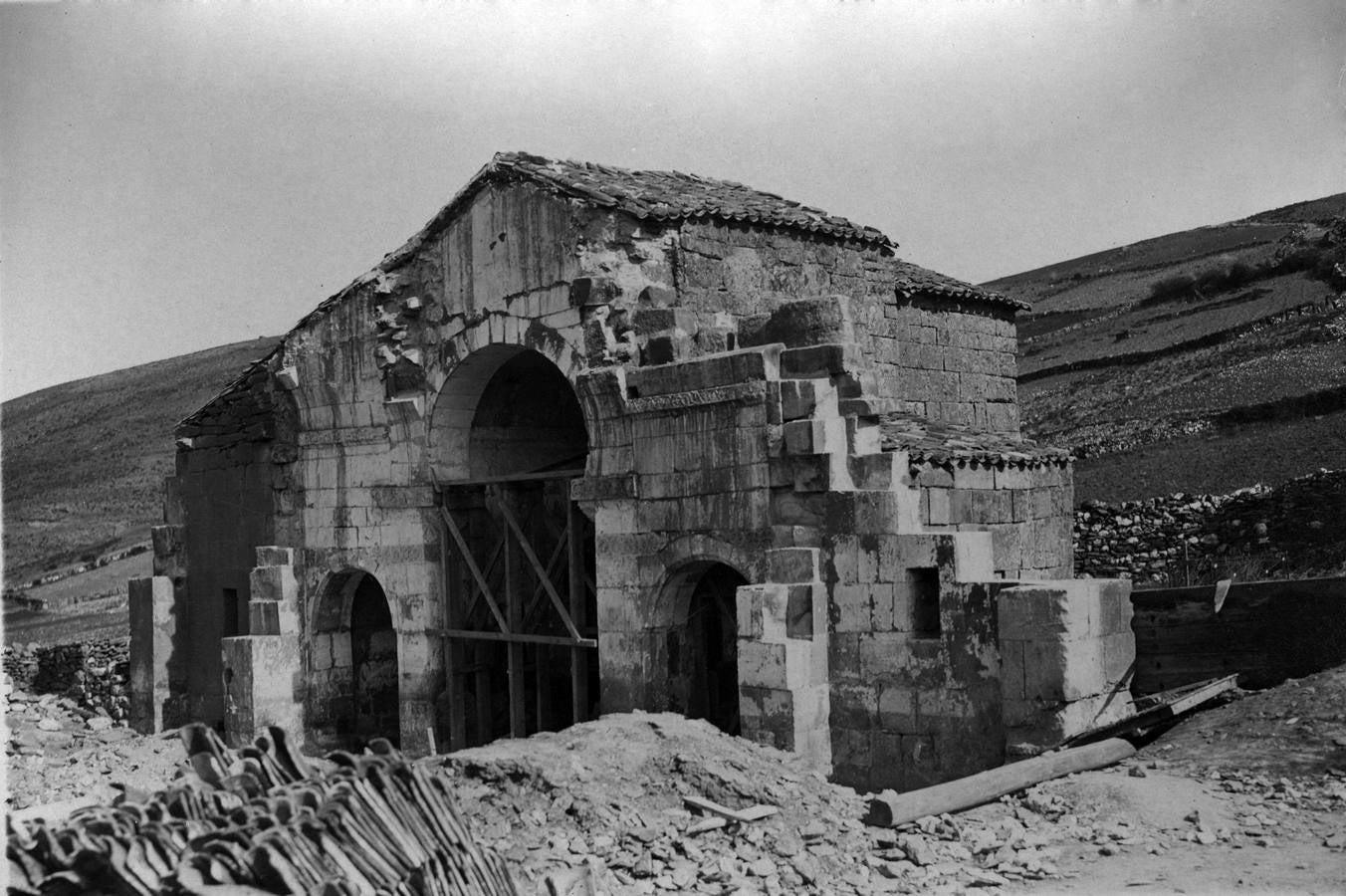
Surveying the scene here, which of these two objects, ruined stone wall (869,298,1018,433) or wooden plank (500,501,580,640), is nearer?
wooden plank (500,501,580,640)

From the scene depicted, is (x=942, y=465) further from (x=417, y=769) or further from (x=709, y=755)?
(x=417, y=769)

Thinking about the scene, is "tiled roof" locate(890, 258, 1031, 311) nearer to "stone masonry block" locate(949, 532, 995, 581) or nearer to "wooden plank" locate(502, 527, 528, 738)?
"wooden plank" locate(502, 527, 528, 738)

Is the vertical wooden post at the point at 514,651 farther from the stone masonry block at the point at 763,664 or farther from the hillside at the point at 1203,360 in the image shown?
the hillside at the point at 1203,360

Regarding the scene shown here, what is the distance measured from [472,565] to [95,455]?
39.9 m

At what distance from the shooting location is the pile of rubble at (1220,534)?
68.9 ft

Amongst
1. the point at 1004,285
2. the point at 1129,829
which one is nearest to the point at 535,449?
the point at 1129,829

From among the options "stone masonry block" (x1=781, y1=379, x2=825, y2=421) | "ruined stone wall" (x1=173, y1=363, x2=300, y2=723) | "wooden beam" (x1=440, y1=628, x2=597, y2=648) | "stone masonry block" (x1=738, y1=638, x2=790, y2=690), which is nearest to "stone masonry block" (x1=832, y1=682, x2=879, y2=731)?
"stone masonry block" (x1=738, y1=638, x2=790, y2=690)

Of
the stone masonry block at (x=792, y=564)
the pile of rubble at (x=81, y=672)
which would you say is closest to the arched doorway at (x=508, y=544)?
the stone masonry block at (x=792, y=564)

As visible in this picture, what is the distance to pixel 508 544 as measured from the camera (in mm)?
16312

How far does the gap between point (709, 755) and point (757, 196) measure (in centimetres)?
878

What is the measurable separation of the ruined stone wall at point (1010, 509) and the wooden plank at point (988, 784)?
3263 mm

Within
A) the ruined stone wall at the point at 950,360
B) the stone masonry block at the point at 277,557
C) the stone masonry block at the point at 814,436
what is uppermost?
the ruined stone wall at the point at 950,360

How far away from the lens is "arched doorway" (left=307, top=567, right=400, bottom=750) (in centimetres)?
1752

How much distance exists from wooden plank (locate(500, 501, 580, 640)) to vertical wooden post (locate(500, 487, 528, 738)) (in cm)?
18
